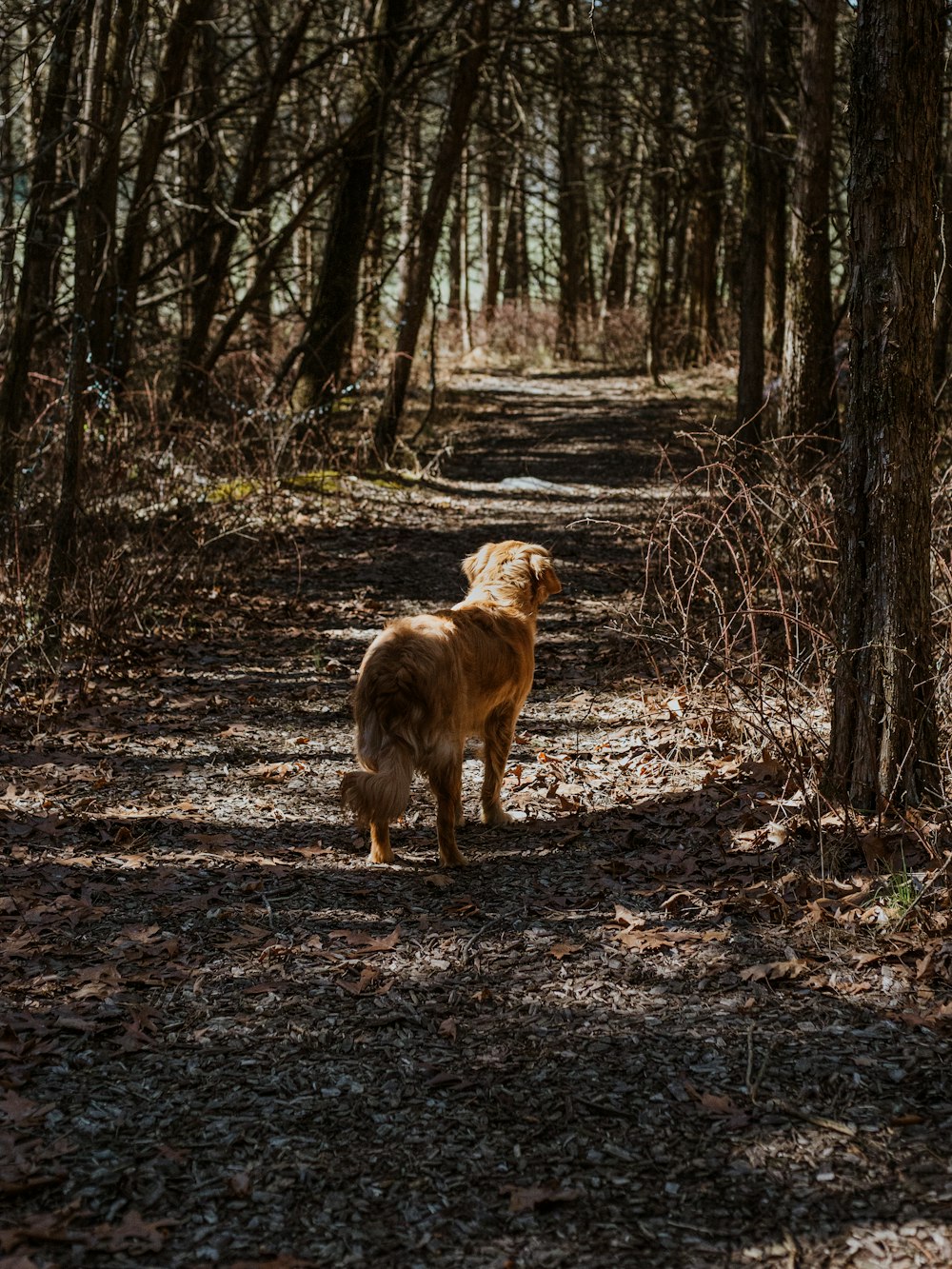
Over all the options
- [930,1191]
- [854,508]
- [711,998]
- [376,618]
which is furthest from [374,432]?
[930,1191]

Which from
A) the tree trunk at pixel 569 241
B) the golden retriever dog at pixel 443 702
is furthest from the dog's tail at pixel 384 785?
the tree trunk at pixel 569 241

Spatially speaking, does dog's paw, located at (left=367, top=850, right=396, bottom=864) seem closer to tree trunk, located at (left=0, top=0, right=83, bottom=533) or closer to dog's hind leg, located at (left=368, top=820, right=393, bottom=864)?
dog's hind leg, located at (left=368, top=820, right=393, bottom=864)

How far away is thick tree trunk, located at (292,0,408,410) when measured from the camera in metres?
14.8

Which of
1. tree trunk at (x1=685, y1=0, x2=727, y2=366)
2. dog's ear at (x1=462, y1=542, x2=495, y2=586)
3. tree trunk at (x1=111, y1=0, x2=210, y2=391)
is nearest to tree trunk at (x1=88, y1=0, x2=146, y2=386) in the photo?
tree trunk at (x1=111, y1=0, x2=210, y2=391)

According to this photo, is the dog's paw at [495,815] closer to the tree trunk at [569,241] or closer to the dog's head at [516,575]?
A: the dog's head at [516,575]

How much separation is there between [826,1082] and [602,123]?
2471cm

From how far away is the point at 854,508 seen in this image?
486 cm

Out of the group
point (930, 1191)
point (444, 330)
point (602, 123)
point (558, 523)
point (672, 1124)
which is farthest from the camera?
point (444, 330)

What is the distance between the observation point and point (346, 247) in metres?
15.3

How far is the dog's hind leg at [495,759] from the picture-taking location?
6.03m

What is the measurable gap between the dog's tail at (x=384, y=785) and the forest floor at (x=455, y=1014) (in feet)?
1.20

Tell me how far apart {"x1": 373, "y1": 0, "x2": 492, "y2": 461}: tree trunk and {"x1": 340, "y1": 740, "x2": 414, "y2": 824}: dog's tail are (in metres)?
10.4

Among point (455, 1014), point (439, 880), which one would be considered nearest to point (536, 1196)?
point (455, 1014)

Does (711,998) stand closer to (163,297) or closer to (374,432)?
(374,432)
